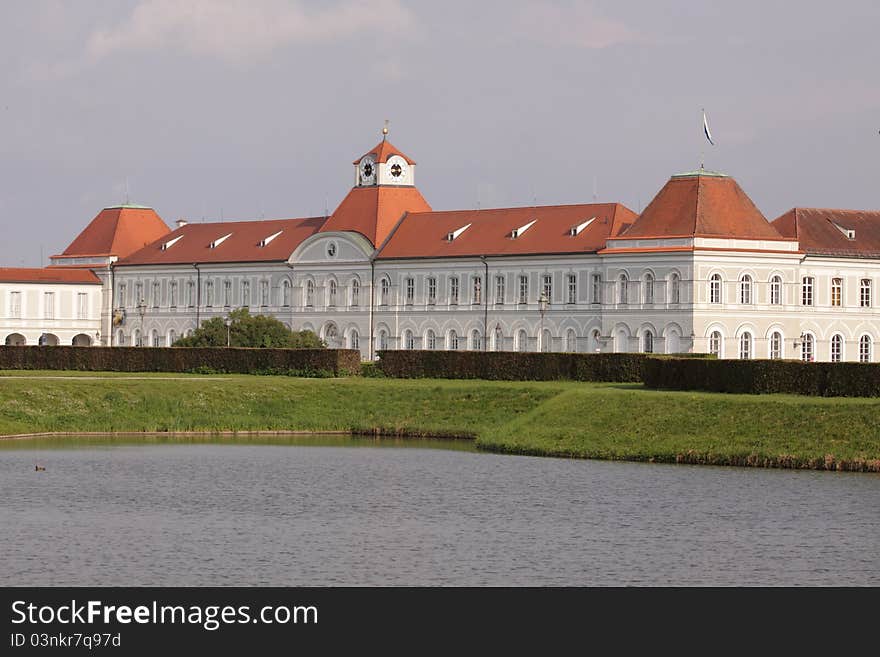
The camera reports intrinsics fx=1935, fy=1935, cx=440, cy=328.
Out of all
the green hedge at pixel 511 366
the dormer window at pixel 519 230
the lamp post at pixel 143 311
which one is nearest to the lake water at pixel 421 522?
the green hedge at pixel 511 366

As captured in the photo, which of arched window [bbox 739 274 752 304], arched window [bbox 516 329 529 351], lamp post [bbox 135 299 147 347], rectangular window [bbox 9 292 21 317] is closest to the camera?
arched window [bbox 739 274 752 304]

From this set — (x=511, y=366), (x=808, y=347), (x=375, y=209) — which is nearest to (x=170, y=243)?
(x=375, y=209)

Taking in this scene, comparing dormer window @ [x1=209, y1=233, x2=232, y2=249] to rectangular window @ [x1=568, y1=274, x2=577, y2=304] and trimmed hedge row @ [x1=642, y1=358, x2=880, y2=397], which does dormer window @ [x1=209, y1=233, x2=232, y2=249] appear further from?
trimmed hedge row @ [x1=642, y1=358, x2=880, y2=397]

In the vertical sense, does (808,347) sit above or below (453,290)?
below

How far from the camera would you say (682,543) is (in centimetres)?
3856

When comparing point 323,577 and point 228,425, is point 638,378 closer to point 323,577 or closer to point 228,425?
point 228,425

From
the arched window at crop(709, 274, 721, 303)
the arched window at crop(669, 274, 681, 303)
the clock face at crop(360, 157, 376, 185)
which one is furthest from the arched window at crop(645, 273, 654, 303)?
the clock face at crop(360, 157, 376, 185)

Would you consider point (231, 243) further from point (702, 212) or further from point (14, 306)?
point (702, 212)

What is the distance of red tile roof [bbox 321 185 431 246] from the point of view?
116312 millimetres

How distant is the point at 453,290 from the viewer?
110812 mm

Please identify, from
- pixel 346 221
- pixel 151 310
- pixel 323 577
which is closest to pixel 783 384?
pixel 323 577

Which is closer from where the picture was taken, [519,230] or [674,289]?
[674,289]

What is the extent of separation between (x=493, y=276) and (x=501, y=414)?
41192mm

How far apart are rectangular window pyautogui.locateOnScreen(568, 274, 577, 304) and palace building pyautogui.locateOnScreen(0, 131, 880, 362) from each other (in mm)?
169
